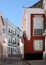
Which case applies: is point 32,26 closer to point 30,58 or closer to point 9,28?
point 30,58

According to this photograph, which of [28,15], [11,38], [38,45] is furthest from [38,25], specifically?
A: [11,38]

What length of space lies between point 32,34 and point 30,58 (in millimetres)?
3820

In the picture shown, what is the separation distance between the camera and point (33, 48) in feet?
137

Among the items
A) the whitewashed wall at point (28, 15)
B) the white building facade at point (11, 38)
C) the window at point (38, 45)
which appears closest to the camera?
the window at point (38, 45)

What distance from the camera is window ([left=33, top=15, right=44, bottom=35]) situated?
41938 millimetres

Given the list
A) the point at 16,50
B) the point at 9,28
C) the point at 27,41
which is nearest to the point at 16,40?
the point at 16,50

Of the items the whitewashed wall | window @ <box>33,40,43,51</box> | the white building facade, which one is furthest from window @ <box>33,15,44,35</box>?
the white building facade

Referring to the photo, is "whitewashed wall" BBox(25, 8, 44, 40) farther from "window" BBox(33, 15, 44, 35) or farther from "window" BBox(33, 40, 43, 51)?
"window" BBox(33, 40, 43, 51)

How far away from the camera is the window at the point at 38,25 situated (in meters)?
41.9

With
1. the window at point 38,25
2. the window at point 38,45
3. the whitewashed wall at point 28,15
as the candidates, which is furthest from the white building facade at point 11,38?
the window at point 38,45

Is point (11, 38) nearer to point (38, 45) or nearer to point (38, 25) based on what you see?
point (38, 25)

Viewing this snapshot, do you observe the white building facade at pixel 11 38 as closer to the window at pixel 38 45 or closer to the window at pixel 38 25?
the window at pixel 38 25

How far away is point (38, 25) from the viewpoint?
42.2 meters

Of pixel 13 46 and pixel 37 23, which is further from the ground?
pixel 37 23
